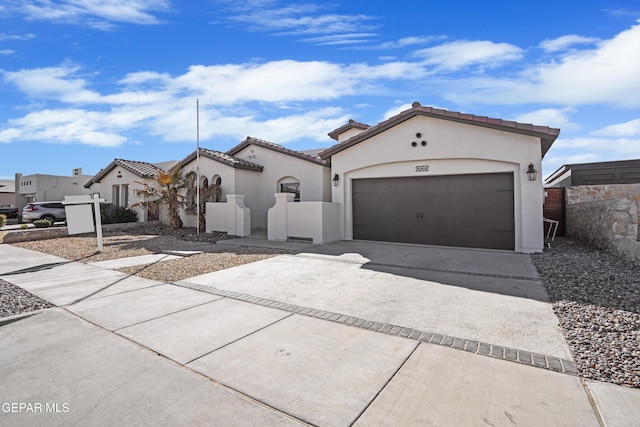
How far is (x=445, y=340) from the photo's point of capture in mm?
3971

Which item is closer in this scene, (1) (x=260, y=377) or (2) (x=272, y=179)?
(1) (x=260, y=377)

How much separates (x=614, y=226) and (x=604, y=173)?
35.0ft

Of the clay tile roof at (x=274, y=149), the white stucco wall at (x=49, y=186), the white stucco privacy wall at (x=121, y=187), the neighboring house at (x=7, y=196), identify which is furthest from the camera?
the neighboring house at (x=7, y=196)

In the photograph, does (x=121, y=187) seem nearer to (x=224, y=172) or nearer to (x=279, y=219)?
(x=224, y=172)

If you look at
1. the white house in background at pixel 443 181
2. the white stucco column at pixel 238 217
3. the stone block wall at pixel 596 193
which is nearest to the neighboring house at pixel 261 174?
the white stucco column at pixel 238 217

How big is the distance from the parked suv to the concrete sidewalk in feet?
73.1

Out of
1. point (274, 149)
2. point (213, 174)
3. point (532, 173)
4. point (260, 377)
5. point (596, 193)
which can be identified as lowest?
point (260, 377)

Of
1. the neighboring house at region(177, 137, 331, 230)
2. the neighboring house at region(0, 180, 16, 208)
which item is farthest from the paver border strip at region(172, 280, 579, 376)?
the neighboring house at region(0, 180, 16, 208)

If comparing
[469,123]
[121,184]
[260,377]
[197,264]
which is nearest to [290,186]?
[197,264]

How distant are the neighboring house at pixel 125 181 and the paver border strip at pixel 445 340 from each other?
18.2 m

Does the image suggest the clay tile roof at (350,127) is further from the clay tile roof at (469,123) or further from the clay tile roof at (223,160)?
the clay tile roof at (469,123)

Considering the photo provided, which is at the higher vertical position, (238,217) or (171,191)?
(171,191)

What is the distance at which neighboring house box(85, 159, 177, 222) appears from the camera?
Answer: 68.6 feet

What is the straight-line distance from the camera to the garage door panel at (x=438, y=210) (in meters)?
10.5
